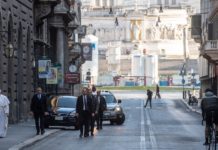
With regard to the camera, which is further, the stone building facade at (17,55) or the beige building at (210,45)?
the beige building at (210,45)

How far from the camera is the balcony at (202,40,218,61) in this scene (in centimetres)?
7856

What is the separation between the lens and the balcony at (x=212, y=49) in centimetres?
7856

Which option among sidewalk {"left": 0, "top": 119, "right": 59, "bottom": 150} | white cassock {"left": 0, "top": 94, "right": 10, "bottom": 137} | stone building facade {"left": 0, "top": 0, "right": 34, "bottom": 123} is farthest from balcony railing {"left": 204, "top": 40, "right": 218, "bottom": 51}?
white cassock {"left": 0, "top": 94, "right": 10, "bottom": 137}

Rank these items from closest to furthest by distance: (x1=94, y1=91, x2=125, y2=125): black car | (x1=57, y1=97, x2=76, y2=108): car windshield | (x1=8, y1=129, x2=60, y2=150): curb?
(x1=8, y1=129, x2=60, y2=150): curb → (x1=57, y1=97, x2=76, y2=108): car windshield → (x1=94, y1=91, x2=125, y2=125): black car

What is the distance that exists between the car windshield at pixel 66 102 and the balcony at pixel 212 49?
34135mm

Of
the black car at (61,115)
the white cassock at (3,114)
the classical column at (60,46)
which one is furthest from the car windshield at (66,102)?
the classical column at (60,46)

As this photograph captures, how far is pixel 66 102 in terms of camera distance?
1780 inches

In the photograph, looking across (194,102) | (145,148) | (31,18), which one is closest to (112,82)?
(194,102)

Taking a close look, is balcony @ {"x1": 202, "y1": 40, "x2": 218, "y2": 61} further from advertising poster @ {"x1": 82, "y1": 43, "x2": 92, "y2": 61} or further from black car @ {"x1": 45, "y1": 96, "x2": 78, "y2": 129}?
black car @ {"x1": 45, "y1": 96, "x2": 78, "y2": 129}

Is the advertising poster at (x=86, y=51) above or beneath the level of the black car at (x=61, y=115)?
above

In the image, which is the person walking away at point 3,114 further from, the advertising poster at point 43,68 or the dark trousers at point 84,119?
the advertising poster at point 43,68

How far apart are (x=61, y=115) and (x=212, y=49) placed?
3636cm

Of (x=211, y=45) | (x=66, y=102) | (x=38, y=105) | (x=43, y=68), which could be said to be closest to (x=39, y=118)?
(x=38, y=105)

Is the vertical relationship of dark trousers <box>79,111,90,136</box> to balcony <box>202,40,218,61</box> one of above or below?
below
